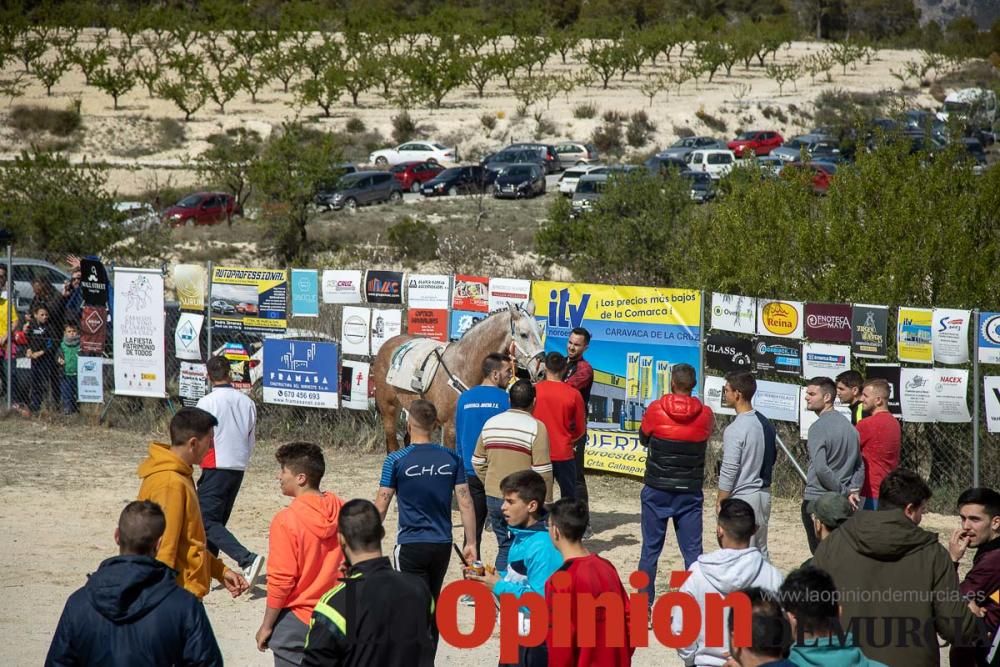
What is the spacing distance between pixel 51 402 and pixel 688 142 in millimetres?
42380

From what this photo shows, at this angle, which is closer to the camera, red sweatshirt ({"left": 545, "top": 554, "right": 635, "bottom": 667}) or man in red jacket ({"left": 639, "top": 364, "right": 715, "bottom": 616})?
red sweatshirt ({"left": 545, "top": 554, "right": 635, "bottom": 667})

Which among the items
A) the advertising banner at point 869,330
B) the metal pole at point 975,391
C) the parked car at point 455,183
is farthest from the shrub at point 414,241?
the metal pole at point 975,391

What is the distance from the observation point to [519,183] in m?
46.6

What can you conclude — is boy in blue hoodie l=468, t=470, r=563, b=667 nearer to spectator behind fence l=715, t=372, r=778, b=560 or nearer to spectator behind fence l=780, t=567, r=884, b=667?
spectator behind fence l=780, t=567, r=884, b=667

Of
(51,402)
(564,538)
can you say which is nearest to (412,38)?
(51,402)

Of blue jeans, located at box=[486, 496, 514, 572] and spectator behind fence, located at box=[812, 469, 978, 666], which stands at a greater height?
spectator behind fence, located at box=[812, 469, 978, 666]

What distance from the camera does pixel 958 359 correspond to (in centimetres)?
1180

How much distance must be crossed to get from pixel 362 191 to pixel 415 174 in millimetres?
5804

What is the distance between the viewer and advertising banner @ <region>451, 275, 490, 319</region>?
1444cm

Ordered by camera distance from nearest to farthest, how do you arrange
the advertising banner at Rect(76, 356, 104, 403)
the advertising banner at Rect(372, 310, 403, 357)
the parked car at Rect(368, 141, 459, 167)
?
the advertising banner at Rect(372, 310, 403, 357)
the advertising banner at Rect(76, 356, 104, 403)
the parked car at Rect(368, 141, 459, 167)

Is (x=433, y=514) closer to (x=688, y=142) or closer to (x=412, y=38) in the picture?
(x=688, y=142)

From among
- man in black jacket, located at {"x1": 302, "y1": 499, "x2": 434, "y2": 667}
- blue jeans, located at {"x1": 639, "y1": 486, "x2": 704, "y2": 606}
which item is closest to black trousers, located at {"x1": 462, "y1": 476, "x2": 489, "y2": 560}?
blue jeans, located at {"x1": 639, "y1": 486, "x2": 704, "y2": 606}

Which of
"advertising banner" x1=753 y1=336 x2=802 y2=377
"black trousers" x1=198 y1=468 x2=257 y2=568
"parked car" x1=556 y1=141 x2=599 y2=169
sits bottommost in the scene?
"black trousers" x1=198 y1=468 x2=257 y2=568

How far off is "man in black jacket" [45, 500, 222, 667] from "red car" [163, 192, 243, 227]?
124ft
